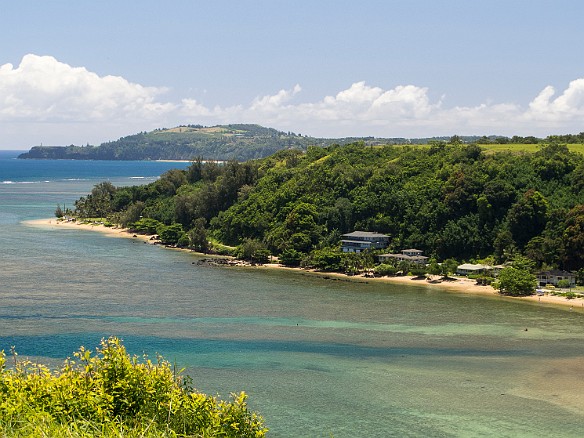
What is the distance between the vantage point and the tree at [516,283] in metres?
81.8

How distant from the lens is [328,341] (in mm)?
61031

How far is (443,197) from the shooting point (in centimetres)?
10800

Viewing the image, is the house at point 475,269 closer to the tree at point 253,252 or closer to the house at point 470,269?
the house at point 470,269

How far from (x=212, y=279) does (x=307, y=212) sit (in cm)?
2722

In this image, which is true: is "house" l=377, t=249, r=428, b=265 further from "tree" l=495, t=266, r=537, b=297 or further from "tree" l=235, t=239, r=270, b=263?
"tree" l=235, t=239, r=270, b=263

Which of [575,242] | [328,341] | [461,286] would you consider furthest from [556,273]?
[328,341]

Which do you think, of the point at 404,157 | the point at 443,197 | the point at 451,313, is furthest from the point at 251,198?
the point at 451,313

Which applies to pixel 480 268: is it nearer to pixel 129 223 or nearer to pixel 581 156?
pixel 581 156

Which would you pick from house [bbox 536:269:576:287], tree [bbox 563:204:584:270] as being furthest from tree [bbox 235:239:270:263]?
tree [bbox 563:204:584:270]

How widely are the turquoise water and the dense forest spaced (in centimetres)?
1601

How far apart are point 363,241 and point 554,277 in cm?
2801

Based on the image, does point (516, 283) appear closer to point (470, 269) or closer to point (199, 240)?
point (470, 269)

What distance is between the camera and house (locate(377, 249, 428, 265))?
9750 cm

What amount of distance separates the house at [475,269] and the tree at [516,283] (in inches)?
265
